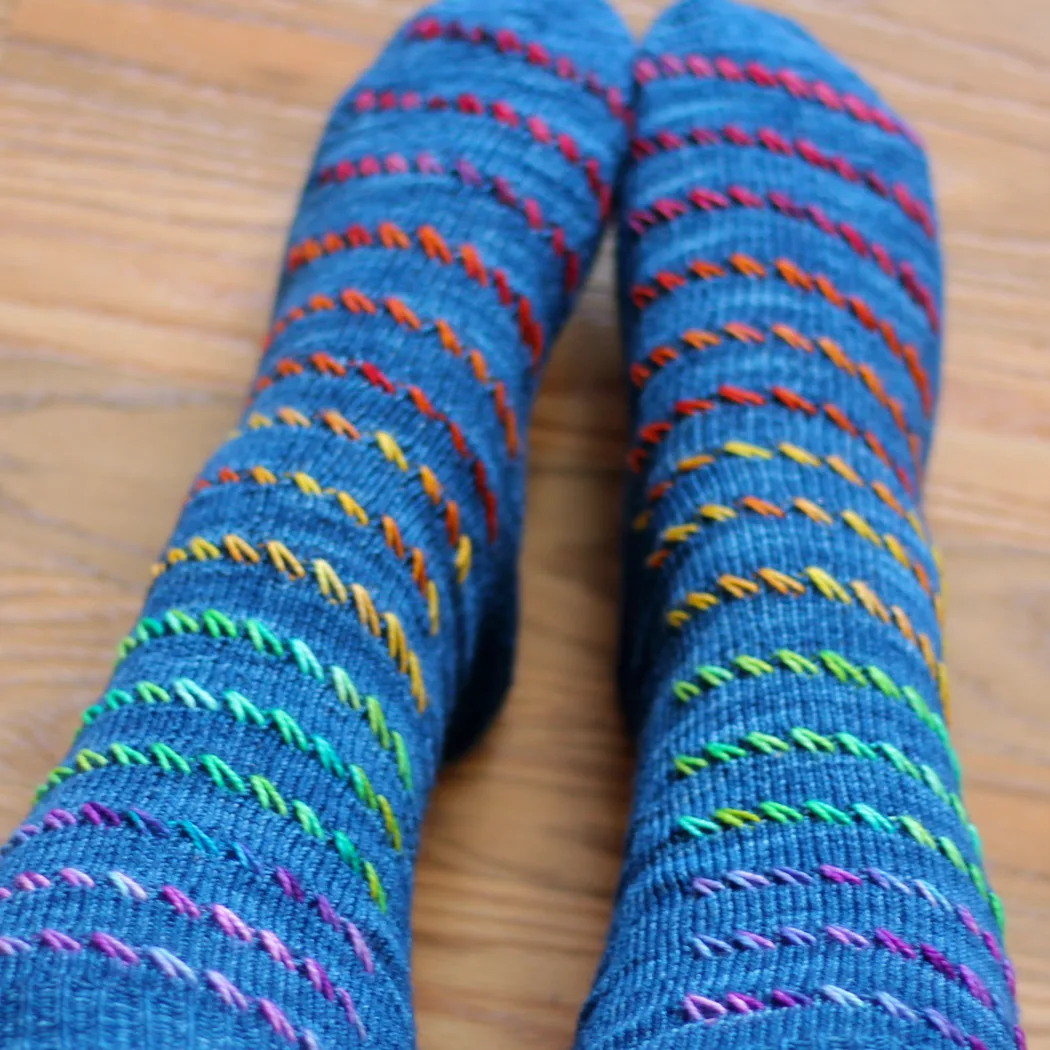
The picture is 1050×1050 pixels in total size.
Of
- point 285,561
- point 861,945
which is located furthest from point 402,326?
point 861,945

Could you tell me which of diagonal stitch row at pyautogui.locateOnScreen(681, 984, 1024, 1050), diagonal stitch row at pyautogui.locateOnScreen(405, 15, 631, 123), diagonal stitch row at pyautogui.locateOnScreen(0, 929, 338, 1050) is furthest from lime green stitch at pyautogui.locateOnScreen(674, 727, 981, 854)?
diagonal stitch row at pyautogui.locateOnScreen(405, 15, 631, 123)

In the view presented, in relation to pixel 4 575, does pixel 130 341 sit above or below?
above

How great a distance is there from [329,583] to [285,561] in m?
0.02

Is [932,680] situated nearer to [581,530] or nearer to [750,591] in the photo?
[750,591]

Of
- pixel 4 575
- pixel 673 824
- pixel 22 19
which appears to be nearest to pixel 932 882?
pixel 673 824

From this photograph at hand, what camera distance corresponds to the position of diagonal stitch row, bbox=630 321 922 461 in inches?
25.1

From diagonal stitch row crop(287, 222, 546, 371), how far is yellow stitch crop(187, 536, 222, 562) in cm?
18

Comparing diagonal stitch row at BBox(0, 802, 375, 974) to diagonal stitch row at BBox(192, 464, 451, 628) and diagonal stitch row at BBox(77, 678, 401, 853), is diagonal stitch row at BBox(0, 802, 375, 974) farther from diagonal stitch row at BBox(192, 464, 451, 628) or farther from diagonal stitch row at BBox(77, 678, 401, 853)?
diagonal stitch row at BBox(192, 464, 451, 628)

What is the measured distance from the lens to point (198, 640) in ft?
1.59

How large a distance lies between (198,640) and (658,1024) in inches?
9.6

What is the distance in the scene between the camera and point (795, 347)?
25.0 inches

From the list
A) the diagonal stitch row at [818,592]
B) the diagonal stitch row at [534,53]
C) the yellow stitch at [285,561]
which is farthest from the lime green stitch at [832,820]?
the diagonal stitch row at [534,53]

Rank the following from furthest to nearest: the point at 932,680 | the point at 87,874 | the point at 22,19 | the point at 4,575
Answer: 1. the point at 22,19
2. the point at 4,575
3. the point at 932,680
4. the point at 87,874

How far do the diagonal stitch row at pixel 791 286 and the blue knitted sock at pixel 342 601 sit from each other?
6 cm
